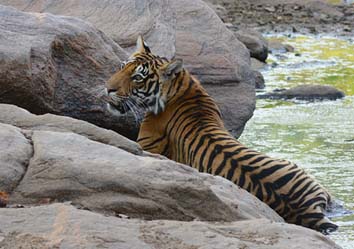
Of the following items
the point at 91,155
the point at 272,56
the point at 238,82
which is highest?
the point at 91,155

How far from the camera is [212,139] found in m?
7.32

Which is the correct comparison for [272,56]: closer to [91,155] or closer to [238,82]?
[238,82]

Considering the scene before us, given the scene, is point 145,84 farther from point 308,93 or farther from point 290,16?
point 290,16

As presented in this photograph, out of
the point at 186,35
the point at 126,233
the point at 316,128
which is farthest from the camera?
the point at 316,128

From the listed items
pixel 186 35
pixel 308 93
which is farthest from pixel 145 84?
pixel 308 93

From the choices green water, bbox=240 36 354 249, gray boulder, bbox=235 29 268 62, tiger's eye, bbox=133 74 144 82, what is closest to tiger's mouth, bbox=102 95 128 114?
tiger's eye, bbox=133 74 144 82

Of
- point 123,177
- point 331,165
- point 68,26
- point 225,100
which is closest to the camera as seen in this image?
point 123,177

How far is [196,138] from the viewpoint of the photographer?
7438mm

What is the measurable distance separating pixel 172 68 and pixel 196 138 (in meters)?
0.62

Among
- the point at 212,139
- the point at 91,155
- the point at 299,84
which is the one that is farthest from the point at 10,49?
the point at 299,84

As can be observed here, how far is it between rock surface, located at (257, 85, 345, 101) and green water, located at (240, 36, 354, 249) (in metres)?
0.17

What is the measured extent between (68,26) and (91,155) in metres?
3.07

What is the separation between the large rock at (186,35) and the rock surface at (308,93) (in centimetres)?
228

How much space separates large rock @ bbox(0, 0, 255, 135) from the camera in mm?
9586
